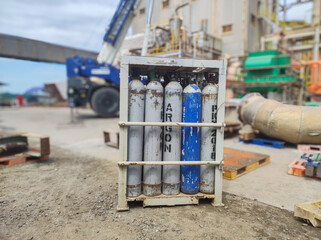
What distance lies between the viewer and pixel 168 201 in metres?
2.70

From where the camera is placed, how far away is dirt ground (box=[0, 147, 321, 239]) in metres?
2.18

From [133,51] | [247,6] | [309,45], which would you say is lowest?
[133,51]

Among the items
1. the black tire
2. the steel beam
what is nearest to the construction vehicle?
the black tire

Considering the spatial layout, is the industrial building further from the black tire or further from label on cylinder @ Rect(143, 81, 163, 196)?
the black tire

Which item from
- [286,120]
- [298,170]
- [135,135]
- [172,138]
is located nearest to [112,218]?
[135,135]

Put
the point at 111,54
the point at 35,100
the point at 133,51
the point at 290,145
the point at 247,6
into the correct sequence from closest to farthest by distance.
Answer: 1. the point at 290,145
2. the point at 133,51
3. the point at 111,54
4. the point at 247,6
5. the point at 35,100

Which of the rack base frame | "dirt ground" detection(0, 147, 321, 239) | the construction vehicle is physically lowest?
"dirt ground" detection(0, 147, 321, 239)

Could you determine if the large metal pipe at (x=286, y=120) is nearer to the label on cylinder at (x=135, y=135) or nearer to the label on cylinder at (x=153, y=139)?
the label on cylinder at (x=153, y=139)

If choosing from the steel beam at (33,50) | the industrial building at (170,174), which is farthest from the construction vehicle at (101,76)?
the industrial building at (170,174)

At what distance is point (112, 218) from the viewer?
247cm

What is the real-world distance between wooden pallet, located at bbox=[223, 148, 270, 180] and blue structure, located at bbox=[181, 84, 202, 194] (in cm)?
111

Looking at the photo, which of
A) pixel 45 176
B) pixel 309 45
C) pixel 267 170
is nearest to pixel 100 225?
pixel 45 176

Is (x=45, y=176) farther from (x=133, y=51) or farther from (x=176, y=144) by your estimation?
(x=133, y=51)

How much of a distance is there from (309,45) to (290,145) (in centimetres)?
1381
